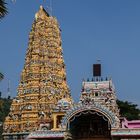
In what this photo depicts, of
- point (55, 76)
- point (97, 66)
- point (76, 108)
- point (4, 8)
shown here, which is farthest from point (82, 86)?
point (4, 8)

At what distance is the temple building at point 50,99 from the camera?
26414 mm

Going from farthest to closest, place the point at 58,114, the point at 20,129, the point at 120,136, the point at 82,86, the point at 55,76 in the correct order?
the point at 55,76 → the point at 20,129 → the point at 82,86 → the point at 58,114 → the point at 120,136

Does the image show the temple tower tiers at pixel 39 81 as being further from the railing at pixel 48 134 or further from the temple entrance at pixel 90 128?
the railing at pixel 48 134

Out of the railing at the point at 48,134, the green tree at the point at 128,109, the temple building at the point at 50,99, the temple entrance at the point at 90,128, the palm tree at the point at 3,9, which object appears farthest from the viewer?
the green tree at the point at 128,109

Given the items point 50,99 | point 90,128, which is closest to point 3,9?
point 90,128

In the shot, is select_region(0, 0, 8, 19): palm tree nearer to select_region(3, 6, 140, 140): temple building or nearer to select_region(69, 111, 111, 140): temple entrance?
select_region(3, 6, 140, 140): temple building

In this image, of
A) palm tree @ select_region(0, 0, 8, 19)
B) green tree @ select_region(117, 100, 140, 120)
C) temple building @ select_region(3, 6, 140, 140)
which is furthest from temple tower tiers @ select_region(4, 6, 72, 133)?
palm tree @ select_region(0, 0, 8, 19)

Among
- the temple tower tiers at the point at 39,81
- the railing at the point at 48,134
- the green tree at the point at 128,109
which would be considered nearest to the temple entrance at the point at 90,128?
the railing at the point at 48,134

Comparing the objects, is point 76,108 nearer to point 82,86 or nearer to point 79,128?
point 79,128

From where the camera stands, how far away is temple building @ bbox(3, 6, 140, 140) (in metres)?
26.4

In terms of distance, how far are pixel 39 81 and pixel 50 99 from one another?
252cm

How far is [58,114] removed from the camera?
28.4 meters

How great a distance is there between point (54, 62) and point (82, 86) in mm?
7279

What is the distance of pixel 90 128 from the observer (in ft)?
93.2
